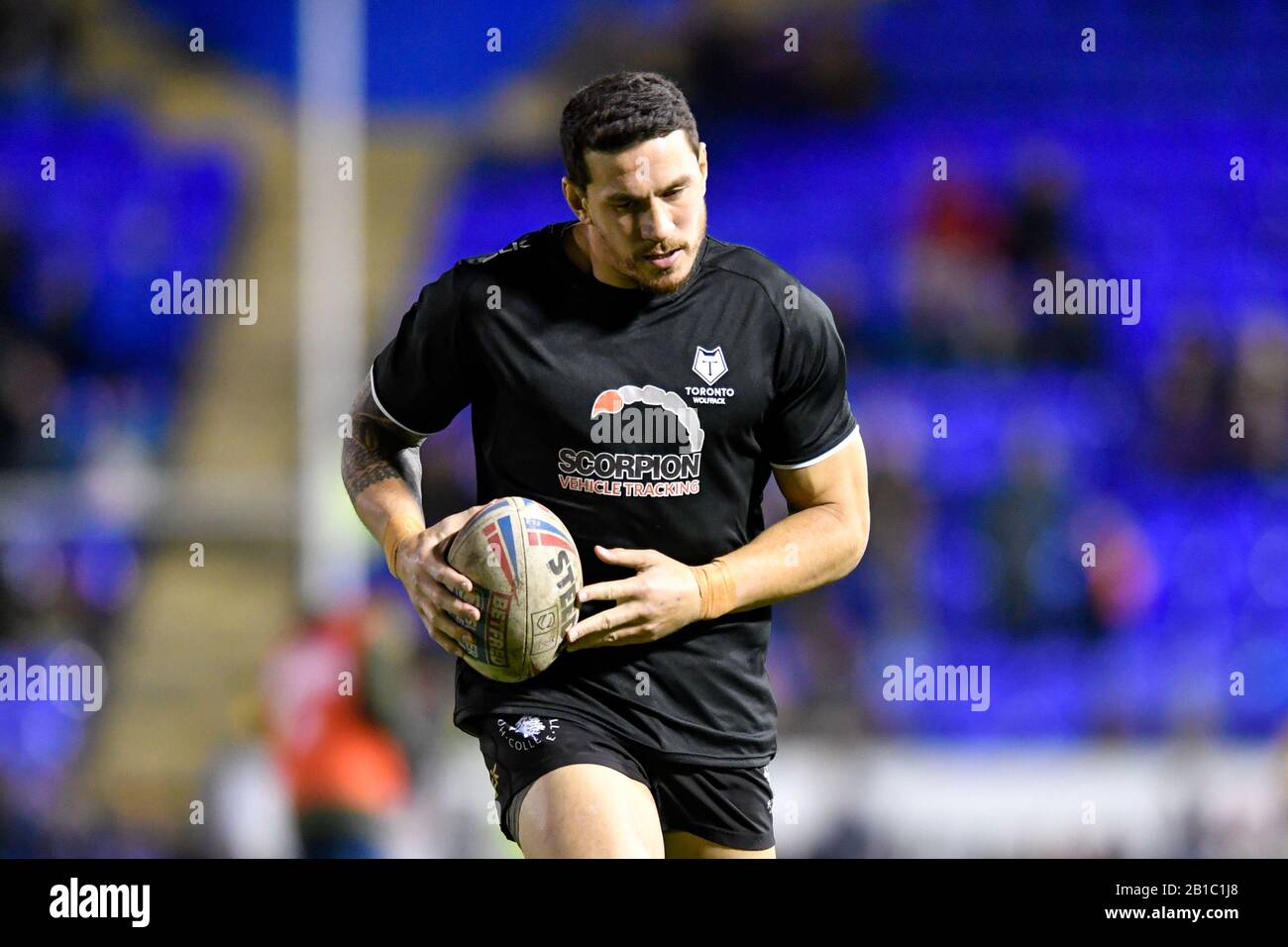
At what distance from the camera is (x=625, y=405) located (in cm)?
348

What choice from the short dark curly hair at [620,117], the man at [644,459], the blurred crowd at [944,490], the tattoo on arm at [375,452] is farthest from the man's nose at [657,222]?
the blurred crowd at [944,490]

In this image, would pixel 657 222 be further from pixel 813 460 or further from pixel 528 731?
pixel 528 731

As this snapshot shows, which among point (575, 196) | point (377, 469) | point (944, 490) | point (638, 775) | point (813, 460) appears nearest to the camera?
point (638, 775)

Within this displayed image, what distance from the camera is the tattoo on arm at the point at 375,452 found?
3.77 metres

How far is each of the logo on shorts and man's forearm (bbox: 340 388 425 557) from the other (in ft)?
1.78

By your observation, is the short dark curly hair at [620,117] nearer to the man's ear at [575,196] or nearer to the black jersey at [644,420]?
the man's ear at [575,196]

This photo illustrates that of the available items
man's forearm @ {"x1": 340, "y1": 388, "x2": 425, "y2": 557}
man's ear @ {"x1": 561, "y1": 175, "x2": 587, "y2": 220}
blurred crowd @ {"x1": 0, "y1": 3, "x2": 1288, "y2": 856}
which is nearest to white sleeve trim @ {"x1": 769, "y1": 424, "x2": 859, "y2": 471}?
man's ear @ {"x1": 561, "y1": 175, "x2": 587, "y2": 220}

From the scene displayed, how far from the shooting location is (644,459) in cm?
347

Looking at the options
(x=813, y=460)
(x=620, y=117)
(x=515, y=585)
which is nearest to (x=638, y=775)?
(x=515, y=585)

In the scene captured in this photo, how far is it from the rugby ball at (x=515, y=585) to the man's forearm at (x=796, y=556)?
0.39 m

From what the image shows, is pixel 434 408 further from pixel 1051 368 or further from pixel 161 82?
pixel 161 82

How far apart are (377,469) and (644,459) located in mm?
693

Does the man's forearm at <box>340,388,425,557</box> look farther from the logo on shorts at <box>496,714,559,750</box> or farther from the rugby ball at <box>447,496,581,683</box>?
the logo on shorts at <box>496,714,559,750</box>

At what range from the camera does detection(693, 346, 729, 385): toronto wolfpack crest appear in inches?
138
